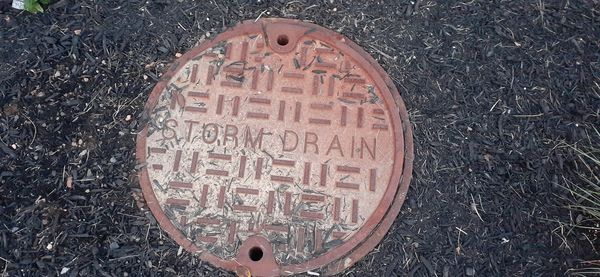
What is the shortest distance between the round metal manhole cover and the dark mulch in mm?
78

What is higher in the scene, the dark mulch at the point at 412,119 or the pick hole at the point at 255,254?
the dark mulch at the point at 412,119

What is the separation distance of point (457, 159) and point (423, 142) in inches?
5.9

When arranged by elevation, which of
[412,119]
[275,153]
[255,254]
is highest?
[412,119]

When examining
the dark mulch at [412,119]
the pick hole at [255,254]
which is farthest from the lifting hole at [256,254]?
the dark mulch at [412,119]

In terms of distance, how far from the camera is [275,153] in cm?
202

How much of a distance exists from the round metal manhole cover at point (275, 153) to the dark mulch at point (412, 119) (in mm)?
78

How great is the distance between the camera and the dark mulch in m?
1.95

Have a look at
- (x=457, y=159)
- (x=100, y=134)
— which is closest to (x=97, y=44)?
(x=100, y=134)

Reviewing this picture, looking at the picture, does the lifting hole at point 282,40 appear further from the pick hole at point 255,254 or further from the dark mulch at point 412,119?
the pick hole at point 255,254

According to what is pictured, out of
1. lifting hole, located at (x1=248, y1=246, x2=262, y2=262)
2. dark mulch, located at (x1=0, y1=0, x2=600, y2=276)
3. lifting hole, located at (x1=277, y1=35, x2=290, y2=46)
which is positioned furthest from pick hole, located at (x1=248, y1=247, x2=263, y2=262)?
lifting hole, located at (x1=277, y1=35, x2=290, y2=46)

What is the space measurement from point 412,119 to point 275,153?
57 cm

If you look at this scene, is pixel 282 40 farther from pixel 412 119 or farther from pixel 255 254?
pixel 255 254

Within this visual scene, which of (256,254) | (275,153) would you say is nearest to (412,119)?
(275,153)

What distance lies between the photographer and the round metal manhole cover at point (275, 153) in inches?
76.9
